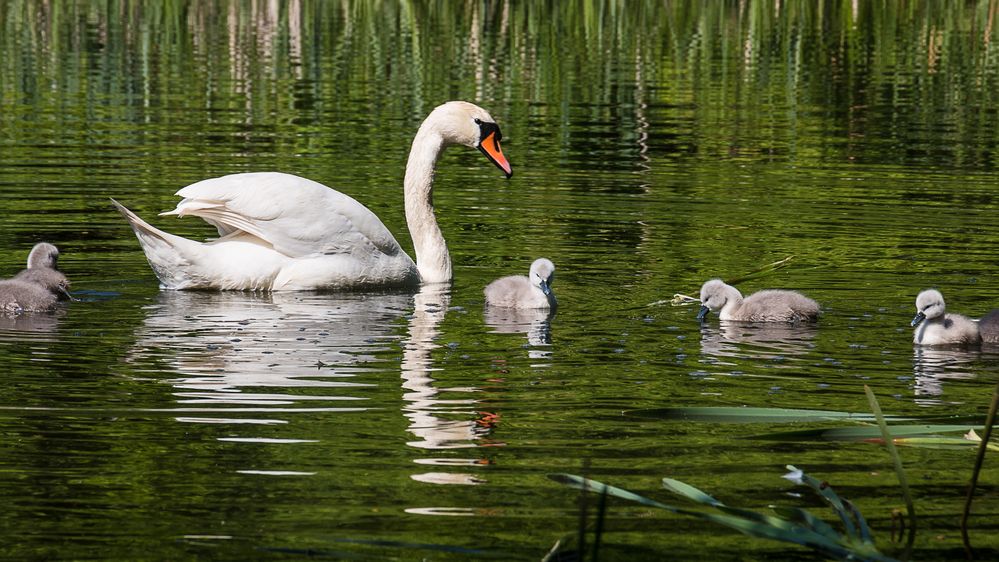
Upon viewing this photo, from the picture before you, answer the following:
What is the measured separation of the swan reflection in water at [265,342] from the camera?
7.38 m

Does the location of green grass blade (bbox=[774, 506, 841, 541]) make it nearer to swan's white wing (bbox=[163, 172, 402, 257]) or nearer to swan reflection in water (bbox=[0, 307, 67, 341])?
swan reflection in water (bbox=[0, 307, 67, 341])

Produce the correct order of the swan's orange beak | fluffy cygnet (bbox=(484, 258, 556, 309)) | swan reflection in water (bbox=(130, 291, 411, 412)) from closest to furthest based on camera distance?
swan reflection in water (bbox=(130, 291, 411, 412))
fluffy cygnet (bbox=(484, 258, 556, 309))
the swan's orange beak

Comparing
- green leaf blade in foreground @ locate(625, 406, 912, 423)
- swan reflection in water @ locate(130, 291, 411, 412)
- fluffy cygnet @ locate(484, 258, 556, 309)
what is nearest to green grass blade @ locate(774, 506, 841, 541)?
green leaf blade in foreground @ locate(625, 406, 912, 423)

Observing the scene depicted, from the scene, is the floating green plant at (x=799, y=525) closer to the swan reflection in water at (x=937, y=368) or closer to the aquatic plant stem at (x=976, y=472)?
the aquatic plant stem at (x=976, y=472)

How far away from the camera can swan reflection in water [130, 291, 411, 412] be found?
7379 mm

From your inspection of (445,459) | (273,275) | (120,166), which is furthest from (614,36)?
(445,459)

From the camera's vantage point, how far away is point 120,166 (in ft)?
49.6

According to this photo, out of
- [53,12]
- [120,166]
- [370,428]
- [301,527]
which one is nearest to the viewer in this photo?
[301,527]

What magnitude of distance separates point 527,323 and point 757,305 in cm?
126

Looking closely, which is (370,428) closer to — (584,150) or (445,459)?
(445,459)

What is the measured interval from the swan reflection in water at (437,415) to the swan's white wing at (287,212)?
5.57 ft

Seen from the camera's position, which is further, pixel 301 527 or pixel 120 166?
pixel 120 166

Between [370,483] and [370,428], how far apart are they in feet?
2.69

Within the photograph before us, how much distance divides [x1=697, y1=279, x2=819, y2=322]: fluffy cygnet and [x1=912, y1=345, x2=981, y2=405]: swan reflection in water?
31.4 inches
